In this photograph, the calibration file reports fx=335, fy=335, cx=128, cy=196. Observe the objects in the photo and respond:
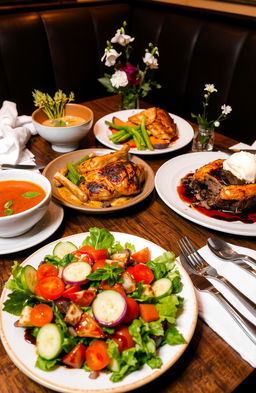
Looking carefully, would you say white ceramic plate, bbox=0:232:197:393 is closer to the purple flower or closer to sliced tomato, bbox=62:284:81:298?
sliced tomato, bbox=62:284:81:298

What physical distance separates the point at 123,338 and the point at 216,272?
0.39 metres

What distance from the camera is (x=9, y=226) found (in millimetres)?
1091

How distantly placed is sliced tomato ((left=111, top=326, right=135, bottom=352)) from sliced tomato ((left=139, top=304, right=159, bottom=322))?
0.06 m

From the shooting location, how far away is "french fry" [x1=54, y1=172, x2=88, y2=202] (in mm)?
1368

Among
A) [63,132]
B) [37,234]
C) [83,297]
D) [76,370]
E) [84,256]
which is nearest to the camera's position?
[76,370]

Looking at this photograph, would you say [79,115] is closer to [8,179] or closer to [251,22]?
[8,179]

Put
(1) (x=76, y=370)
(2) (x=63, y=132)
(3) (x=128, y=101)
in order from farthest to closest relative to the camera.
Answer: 1. (3) (x=128, y=101)
2. (2) (x=63, y=132)
3. (1) (x=76, y=370)

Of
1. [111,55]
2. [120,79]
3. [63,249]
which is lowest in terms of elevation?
[63,249]

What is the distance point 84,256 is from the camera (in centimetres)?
97

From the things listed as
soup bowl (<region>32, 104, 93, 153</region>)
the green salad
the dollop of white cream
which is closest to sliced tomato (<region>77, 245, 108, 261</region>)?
the green salad

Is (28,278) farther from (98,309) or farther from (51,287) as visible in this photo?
(98,309)

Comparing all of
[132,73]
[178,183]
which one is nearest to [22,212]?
[178,183]

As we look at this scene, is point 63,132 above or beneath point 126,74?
beneath

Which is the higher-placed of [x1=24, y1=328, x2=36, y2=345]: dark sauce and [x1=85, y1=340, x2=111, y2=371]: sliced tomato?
[x1=85, y1=340, x2=111, y2=371]: sliced tomato
